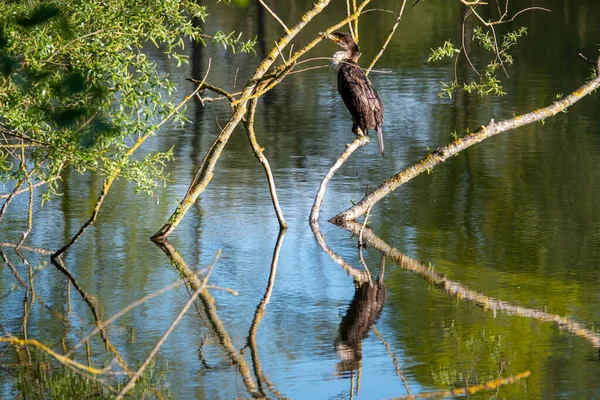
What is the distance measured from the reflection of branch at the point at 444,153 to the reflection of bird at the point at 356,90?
1.25 ft

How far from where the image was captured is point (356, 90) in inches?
336

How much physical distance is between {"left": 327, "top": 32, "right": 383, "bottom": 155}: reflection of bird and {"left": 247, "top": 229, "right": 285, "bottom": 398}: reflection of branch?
1.25 metres

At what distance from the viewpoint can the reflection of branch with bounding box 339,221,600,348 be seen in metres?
5.67

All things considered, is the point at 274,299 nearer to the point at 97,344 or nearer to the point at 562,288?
the point at 97,344

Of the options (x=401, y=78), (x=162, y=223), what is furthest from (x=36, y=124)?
(x=401, y=78)

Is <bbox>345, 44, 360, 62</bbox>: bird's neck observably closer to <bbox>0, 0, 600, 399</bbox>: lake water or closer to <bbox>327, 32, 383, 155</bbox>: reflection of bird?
<bbox>327, 32, 383, 155</bbox>: reflection of bird

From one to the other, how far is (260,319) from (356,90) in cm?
306

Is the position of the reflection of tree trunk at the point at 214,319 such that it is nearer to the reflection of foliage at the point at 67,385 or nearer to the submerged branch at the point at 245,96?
the submerged branch at the point at 245,96

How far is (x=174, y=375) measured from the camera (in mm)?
5051

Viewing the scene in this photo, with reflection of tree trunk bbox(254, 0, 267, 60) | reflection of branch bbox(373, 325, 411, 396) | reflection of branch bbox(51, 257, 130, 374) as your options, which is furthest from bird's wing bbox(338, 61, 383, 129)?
reflection of tree trunk bbox(254, 0, 267, 60)

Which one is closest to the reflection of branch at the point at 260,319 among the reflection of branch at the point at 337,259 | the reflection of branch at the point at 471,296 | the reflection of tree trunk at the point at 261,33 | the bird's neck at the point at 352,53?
the reflection of branch at the point at 337,259

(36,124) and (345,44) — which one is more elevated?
(345,44)

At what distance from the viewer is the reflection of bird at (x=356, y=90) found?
27.9 ft

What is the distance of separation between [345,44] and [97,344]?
3914 millimetres
